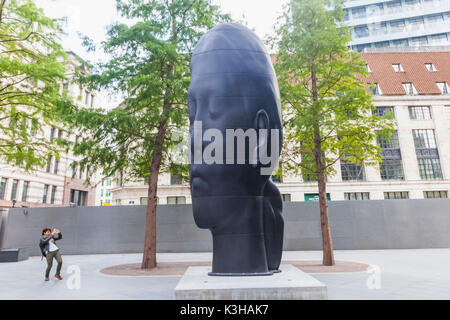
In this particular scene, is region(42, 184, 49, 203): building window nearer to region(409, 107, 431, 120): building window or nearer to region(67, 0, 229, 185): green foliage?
region(67, 0, 229, 185): green foliage

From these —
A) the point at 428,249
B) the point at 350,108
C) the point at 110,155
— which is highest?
the point at 350,108

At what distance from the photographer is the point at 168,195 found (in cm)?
3170

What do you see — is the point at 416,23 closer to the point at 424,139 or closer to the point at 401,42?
the point at 401,42

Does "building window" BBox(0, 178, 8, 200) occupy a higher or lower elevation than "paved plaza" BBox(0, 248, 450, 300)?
higher

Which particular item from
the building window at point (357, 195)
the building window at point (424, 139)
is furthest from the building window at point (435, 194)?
the building window at point (357, 195)

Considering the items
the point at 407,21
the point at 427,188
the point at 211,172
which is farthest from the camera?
the point at 407,21

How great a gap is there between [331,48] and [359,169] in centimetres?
2360

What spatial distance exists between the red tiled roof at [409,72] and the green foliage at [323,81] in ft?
80.4

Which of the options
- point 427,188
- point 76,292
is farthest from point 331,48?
point 427,188

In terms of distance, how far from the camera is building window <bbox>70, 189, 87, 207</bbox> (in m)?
36.7

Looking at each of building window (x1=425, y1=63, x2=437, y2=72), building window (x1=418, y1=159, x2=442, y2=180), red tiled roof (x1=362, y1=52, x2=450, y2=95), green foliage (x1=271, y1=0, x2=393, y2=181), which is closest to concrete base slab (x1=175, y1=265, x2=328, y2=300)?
green foliage (x1=271, y1=0, x2=393, y2=181)

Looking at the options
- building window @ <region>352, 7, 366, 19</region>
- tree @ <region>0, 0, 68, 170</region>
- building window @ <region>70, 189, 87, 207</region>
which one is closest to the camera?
tree @ <region>0, 0, 68, 170</region>

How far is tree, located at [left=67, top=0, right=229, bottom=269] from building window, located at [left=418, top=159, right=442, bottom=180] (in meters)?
30.1
